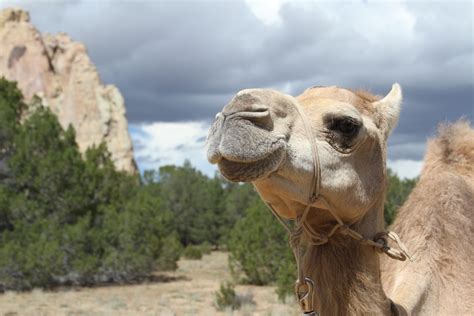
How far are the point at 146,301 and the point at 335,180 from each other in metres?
16.6

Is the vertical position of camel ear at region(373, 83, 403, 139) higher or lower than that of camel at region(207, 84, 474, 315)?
higher

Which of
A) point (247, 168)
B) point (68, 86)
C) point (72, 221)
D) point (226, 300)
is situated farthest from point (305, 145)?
point (68, 86)

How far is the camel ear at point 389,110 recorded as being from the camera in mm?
3402

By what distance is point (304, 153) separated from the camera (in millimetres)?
2936

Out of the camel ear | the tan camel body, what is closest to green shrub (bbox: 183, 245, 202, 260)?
the tan camel body

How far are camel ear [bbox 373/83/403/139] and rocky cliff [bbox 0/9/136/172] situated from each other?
54077mm

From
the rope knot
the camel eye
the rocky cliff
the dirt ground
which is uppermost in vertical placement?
the rocky cliff

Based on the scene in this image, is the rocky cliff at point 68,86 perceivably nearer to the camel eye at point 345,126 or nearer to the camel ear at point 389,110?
the camel ear at point 389,110

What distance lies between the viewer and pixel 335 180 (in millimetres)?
3053

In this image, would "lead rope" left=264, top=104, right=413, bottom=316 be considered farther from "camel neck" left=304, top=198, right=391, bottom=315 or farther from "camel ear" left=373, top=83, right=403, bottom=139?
"camel ear" left=373, top=83, right=403, bottom=139

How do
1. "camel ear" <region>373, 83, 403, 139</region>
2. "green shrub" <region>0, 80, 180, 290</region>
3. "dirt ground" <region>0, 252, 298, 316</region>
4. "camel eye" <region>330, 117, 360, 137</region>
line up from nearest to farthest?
1. "camel eye" <region>330, 117, 360, 137</region>
2. "camel ear" <region>373, 83, 403, 139</region>
3. "dirt ground" <region>0, 252, 298, 316</region>
4. "green shrub" <region>0, 80, 180, 290</region>

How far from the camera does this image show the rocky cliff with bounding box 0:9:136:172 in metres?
57.9

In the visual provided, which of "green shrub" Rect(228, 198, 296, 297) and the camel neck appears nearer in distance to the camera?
the camel neck

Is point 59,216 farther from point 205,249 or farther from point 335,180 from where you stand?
point 335,180
